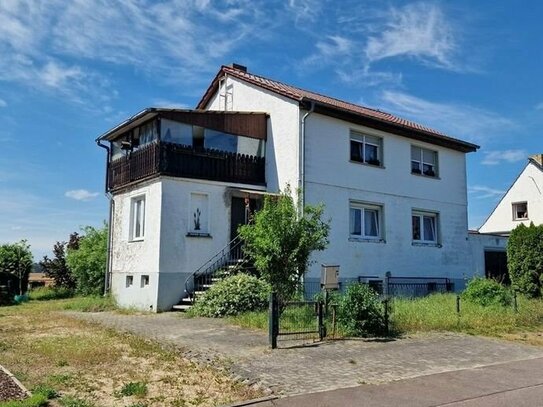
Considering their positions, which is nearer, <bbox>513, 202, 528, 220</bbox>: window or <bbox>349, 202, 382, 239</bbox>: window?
<bbox>349, 202, 382, 239</bbox>: window

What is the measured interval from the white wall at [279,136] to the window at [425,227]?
648cm

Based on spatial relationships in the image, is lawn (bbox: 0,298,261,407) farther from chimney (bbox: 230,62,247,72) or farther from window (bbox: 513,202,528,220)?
window (bbox: 513,202,528,220)

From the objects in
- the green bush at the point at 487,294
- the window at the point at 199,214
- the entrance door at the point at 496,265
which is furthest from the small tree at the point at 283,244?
the entrance door at the point at 496,265

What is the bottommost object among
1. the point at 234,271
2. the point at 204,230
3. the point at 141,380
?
the point at 141,380

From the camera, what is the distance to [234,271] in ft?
56.3

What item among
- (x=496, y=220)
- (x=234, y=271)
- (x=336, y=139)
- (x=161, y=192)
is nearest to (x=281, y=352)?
(x=234, y=271)

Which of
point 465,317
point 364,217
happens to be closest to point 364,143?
point 364,217

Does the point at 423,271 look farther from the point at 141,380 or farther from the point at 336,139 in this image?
the point at 141,380

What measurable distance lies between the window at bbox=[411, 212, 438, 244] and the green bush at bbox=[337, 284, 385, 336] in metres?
10.9

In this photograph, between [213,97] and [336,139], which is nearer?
[336,139]

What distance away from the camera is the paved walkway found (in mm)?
8180

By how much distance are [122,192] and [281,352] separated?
12.4 meters

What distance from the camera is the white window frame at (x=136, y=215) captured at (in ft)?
Result: 63.0

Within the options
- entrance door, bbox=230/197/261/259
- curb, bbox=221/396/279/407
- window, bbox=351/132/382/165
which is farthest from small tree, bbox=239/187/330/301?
window, bbox=351/132/382/165
